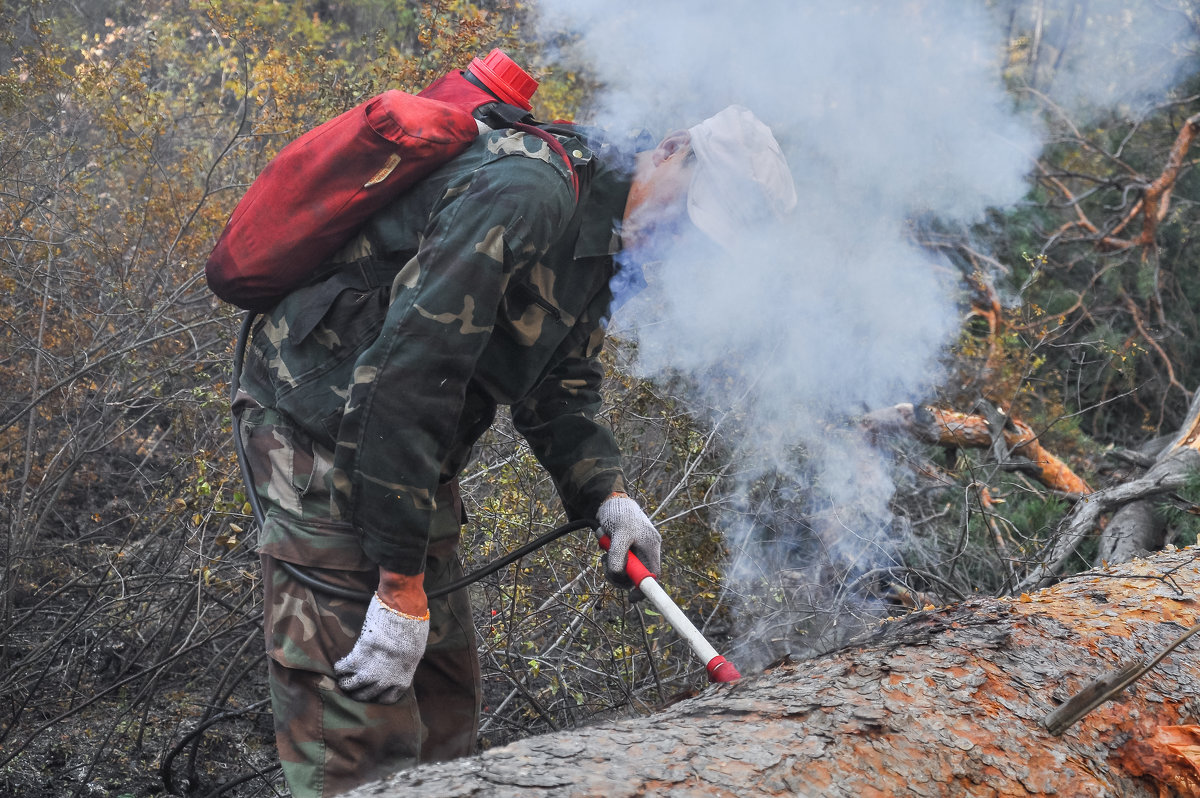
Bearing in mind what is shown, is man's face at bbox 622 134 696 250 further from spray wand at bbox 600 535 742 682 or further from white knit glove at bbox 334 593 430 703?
white knit glove at bbox 334 593 430 703

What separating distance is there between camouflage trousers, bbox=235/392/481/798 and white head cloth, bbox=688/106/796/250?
39.6 inches

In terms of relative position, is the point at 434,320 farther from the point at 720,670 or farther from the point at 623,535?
the point at 720,670

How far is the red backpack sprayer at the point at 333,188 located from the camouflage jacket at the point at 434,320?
0.18 feet

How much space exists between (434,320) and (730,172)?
792 mm

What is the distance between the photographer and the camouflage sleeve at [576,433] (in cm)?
243

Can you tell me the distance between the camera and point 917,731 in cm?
149

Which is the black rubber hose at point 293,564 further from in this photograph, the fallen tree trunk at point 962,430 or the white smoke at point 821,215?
the fallen tree trunk at point 962,430

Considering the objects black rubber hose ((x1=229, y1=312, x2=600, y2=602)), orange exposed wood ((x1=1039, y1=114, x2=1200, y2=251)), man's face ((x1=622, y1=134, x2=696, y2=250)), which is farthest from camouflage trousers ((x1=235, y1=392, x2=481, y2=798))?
orange exposed wood ((x1=1039, y1=114, x2=1200, y2=251))

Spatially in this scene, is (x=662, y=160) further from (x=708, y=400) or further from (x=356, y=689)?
(x=708, y=400)

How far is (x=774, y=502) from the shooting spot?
14.2 feet

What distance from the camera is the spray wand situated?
198cm

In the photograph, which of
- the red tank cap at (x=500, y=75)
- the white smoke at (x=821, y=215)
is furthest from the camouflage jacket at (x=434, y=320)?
the white smoke at (x=821, y=215)

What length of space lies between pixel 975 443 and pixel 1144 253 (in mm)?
3059

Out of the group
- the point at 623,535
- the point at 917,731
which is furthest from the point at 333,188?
the point at 917,731
